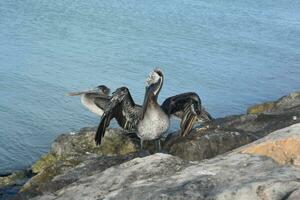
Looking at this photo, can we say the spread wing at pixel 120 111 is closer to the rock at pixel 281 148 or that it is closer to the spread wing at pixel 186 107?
the spread wing at pixel 186 107

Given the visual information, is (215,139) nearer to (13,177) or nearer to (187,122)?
(187,122)

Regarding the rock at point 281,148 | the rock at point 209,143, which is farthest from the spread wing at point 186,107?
the rock at point 281,148

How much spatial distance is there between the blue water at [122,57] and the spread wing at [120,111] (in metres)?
5.70

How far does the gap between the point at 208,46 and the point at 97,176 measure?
32.0 m

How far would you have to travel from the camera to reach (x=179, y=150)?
11.6 m

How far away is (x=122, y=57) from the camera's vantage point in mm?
32219

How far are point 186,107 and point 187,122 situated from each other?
42 cm

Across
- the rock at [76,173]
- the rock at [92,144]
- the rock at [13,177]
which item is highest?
the rock at [76,173]

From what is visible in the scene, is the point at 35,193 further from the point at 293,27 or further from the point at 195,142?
the point at 293,27

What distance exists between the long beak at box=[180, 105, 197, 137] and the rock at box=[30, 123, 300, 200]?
607 centimetres

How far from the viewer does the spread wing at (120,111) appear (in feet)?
40.1

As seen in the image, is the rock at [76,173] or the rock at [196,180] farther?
the rock at [76,173]

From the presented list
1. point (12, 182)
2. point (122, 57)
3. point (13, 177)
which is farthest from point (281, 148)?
point (122, 57)

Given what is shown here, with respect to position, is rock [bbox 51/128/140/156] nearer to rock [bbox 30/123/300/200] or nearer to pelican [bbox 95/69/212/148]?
pelican [bbox 95/69/212/148]
